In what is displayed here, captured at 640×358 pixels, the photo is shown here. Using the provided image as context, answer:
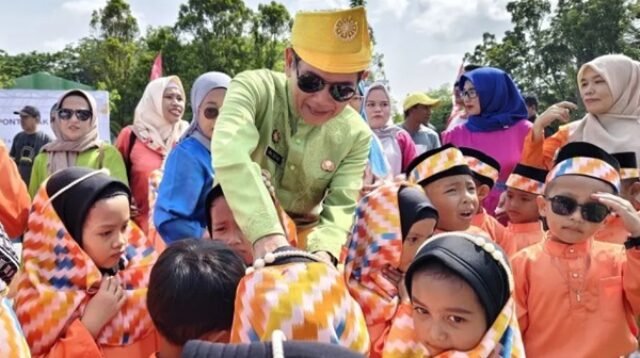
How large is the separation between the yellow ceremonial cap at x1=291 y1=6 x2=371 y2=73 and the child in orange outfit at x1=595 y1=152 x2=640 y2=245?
5.69 feet

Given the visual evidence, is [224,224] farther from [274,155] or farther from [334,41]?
[334,41]

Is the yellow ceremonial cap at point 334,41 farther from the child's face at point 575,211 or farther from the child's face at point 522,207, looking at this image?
the child's face at point 522,207

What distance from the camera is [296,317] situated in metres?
1.52

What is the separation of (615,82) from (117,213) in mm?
2801

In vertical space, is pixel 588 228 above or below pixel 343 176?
below

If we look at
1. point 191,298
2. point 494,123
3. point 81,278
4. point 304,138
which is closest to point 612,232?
point 494,123

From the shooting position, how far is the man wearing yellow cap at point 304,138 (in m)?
2.27

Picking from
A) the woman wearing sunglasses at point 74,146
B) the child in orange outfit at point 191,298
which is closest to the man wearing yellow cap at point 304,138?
the child in orange outfit at point 191,298

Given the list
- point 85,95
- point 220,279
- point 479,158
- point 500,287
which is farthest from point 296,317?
point 85,95

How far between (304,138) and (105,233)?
0.85 metres

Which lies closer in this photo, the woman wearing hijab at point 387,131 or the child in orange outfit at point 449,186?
the child in orange outfit at point 449,186

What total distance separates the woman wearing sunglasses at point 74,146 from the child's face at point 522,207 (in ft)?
7.89

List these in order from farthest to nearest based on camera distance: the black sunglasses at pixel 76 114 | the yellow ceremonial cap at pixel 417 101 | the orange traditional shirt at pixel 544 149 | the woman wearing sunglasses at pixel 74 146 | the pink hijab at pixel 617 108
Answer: the yellow ceremonial cap at pixel 417 101 → the black sunglasses at pixel 76 114 → the woman wearing sunglasses at pixel 74 146 → the orange traditional shirt at pixel 544 149 → the pink hijab at pixel 617 108

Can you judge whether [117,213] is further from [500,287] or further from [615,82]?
[615,82]
